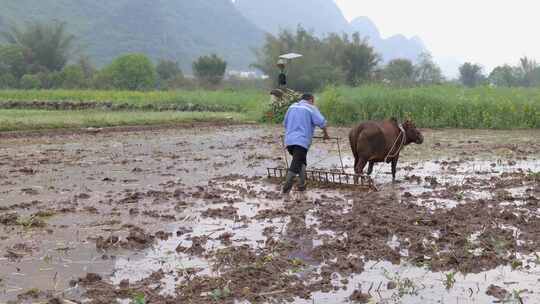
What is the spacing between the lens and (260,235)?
25.3 ft

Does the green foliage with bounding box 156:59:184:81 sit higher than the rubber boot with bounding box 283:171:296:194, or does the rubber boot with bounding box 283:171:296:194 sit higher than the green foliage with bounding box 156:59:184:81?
the green foliage with bounding box 156:59:184:81

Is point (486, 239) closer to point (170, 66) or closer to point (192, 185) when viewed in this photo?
point (192, 185)

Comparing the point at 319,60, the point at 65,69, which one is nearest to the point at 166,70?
the point at 65,69

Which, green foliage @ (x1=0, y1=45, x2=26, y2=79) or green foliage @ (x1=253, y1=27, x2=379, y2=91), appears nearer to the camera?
green foliage @ (x1=253, y1=27, x2=379, y2=91)

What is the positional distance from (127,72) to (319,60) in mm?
18477

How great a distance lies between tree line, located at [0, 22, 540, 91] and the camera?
5900 centimetres

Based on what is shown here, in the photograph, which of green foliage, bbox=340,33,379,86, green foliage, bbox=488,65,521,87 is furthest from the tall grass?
green foliage, bbox=488,65,521,87

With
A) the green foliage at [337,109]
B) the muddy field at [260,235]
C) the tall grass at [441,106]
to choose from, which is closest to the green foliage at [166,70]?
the green foliage at [337,109]

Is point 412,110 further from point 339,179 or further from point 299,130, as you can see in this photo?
point 299,130

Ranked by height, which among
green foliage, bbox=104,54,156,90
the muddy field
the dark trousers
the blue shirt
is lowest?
the muddy field

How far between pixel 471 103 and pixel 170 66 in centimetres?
5304

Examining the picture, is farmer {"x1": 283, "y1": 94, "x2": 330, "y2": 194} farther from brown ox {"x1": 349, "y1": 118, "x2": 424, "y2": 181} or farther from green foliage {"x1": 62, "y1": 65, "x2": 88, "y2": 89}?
green foliage {"x1": 62, "y1": 65, "x2": 88, "y2": 89}

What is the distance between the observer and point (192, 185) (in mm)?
11539

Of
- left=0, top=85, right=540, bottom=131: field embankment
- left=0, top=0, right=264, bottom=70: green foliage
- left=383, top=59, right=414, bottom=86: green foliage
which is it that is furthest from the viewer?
left=0, top=0, right=264, bottom=70: green foliage
